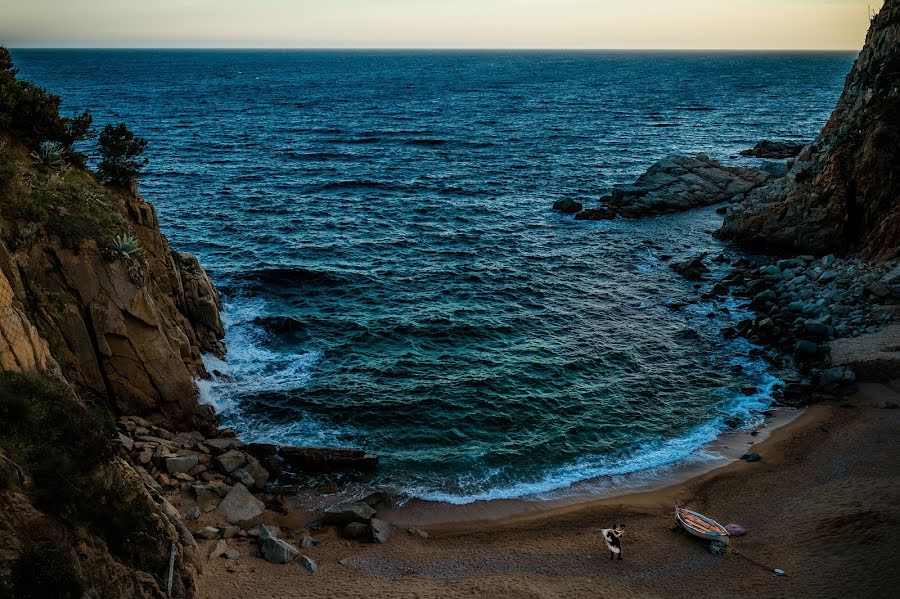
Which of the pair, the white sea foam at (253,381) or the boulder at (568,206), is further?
the boulder at (568,206)

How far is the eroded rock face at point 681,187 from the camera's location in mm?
65375

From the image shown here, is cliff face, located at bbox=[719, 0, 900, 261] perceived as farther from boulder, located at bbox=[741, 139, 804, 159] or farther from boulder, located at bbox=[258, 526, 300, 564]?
boulder, located at bbox=[258, 526, 300, 564]

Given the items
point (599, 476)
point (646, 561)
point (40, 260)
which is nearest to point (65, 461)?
point (40, 260)

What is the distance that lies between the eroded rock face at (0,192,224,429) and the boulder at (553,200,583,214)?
44.7m

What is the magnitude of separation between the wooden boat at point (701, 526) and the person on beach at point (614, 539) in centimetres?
249

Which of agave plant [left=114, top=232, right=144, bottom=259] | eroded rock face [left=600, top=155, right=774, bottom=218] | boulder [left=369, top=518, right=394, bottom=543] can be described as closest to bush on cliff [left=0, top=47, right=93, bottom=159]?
agave plant [left=114, top=232, right=144, bottom=259]

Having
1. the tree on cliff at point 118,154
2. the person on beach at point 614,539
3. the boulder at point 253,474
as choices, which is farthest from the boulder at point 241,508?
the tree on cliff at point 118,154

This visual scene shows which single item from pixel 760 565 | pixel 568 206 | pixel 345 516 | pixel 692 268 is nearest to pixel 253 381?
pixel 345 516

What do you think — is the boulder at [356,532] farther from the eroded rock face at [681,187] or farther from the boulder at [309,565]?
the eroded rock face at [681,187]

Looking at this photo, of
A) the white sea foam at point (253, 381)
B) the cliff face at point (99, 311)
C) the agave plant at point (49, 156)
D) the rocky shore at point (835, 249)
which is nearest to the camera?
the cliff face at point (99, 311)

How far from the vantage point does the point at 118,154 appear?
31156 mm

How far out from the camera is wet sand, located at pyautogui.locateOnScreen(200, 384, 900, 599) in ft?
67.5

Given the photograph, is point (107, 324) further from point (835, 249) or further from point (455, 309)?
point (835, 249)

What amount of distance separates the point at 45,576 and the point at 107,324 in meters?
15.4
